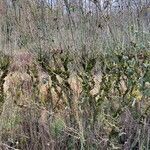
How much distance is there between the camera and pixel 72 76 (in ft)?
11.9

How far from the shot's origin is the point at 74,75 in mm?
3621

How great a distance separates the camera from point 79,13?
4066mm

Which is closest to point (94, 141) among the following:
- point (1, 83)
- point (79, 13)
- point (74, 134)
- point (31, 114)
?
point (74, 134)

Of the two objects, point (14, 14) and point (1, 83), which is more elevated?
point (14, 14)

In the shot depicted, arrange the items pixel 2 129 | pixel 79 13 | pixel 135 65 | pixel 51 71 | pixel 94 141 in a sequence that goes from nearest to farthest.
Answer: pixel 94 141 < pixel 2 129 < pixel 135 65 < pixel 51 71 < pixel 79 13

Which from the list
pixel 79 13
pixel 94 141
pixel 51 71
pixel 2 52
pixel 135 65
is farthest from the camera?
pixel 2 52

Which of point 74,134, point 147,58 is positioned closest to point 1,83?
point 74,134

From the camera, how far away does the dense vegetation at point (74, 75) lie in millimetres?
2971

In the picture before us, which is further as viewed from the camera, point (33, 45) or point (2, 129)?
point (33, 45)

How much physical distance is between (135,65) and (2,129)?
1.14m

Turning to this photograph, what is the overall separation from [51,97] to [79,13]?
1002 mm

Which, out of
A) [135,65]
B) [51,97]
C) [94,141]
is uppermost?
[135,65]

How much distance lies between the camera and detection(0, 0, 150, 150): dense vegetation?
2971 mm

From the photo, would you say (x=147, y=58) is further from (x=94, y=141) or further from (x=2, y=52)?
(x=2, y=52)
